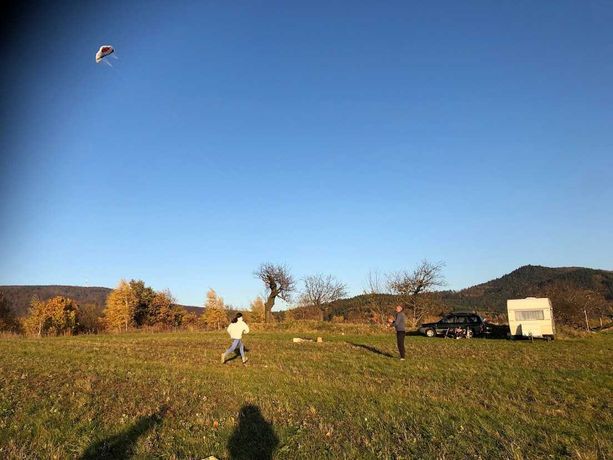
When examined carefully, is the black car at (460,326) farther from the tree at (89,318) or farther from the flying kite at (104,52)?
the tree at (89,318)

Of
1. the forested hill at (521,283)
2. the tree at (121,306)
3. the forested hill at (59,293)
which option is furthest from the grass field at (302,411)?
the forested hill at (521,283)

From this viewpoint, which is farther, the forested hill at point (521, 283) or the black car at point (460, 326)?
the forested hill at point (521, 283)

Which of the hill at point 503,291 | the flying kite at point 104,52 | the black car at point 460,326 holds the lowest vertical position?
the black car at point 460,326

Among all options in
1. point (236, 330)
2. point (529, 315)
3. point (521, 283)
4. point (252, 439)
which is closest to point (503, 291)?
point (521, 283)

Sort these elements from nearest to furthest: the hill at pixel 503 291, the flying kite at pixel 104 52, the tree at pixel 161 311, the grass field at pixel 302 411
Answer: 1. the grass field at pixel 302 411
2. the flying kite at pixel 104 52
3. the hill at pixel 503 291
4. the tree at pixel 161 311

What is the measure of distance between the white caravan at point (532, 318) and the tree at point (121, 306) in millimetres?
62259

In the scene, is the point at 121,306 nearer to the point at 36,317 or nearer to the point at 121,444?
the point at 36,317

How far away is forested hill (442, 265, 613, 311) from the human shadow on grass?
113 metres

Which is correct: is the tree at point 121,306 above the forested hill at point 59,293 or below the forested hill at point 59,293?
below

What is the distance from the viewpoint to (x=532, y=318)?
98.5 feet

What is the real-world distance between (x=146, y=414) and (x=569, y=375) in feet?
39.9

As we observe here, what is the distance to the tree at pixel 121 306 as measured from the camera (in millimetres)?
73938

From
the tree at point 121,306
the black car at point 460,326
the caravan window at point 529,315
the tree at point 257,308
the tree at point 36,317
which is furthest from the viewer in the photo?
the tree at point 257,308

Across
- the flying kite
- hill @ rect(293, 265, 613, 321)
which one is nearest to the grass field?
the flying kite
